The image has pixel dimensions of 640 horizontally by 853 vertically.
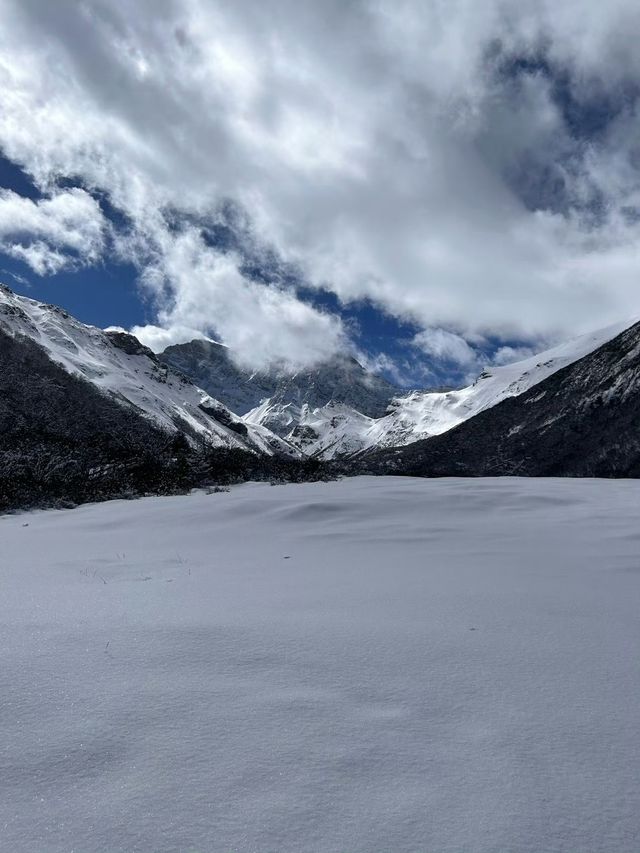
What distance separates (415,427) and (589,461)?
407ft

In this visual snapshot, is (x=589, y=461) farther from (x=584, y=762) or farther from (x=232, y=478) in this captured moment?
(x=584, y=762)

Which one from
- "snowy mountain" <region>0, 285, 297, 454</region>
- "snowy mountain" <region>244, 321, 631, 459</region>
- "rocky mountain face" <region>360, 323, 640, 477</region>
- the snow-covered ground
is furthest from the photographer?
"snowy mountain" <region>244, 321, 631, 459</region>

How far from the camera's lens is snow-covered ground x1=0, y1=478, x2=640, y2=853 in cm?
99

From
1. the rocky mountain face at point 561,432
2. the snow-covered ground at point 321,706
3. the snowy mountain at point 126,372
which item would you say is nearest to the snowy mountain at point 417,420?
the rocky mountain face at point 561,432

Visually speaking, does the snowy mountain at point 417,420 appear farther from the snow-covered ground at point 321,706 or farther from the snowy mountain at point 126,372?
the snow-covered ground at point 321,706

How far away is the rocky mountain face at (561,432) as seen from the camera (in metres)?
29.4

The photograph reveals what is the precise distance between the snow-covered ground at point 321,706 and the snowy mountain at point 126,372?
93.0ft

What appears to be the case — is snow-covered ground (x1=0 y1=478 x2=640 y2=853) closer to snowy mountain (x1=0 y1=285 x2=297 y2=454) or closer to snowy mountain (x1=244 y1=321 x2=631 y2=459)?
snowy mountain (x1=0 y1=285 x2=297 y2=454)

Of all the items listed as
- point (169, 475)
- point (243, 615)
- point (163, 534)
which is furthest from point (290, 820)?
point (169, 475)

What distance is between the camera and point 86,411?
125 feet

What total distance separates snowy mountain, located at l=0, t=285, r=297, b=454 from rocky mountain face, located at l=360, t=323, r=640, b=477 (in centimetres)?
1629

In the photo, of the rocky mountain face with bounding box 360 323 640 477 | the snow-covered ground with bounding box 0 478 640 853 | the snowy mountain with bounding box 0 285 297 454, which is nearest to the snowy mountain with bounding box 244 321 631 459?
the rocky mountain face with bounding box 360 323 640 477

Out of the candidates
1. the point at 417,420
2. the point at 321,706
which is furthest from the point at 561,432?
the point at 417,420

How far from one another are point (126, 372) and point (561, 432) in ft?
158
